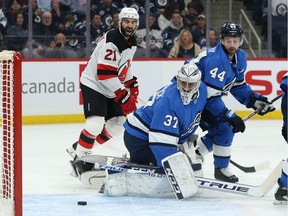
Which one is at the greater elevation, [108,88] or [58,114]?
[108,88]

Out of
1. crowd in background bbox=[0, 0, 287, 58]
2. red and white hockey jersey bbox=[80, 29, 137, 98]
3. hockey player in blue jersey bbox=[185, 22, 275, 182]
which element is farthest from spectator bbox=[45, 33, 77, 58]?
hockey player in blue jersey bbox=[185, 22, 275, 182]

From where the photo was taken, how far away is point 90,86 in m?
5.09

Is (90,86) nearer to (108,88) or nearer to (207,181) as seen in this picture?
(108,88)

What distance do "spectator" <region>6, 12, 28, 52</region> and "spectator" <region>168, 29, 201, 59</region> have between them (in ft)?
4.99

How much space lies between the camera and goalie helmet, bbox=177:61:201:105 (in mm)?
4281

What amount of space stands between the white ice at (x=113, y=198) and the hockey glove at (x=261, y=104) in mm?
423

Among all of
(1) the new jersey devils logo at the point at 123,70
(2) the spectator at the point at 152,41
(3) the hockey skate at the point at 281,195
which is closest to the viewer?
(3) the hockey skate at the point at 281,195

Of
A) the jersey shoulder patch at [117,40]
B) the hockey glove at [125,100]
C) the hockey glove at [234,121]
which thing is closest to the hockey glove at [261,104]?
the hockey glove at [234,121]

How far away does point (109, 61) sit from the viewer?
16.1 ft

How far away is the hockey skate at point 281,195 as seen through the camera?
4.23 metres

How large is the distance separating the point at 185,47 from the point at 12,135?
5.47 metres

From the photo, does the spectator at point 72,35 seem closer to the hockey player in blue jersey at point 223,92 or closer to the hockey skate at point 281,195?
the hockey player in blue jersey at point 223,92

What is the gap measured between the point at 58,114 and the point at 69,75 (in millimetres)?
380

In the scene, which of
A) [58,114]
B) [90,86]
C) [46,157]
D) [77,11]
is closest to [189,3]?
[77,11]
